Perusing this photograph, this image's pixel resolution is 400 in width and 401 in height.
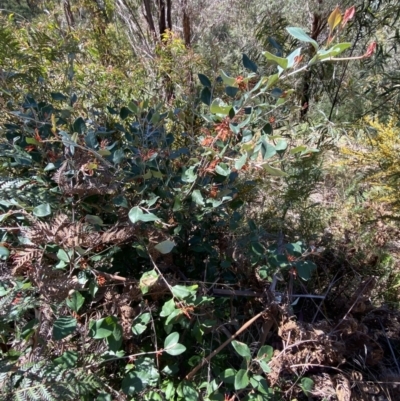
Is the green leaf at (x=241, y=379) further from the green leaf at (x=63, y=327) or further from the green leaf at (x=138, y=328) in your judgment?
the green leaf at (x=63, y=327)

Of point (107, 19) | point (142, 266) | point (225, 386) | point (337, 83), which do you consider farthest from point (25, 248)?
point (337, 83)

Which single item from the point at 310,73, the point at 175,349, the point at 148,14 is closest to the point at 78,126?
the point at 175,349

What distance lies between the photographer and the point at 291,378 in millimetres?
1094

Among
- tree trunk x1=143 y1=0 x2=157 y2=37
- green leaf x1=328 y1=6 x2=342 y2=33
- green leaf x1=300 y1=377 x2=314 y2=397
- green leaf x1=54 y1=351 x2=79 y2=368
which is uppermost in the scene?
green leaf x1=328 y1=6 x2=342 y2=33

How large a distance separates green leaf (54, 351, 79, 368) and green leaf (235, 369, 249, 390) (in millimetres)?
373

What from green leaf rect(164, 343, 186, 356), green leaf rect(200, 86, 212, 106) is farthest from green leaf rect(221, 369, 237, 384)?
green leaf rect(200, 86, 212, 106)

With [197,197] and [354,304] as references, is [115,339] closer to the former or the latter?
[197,197]

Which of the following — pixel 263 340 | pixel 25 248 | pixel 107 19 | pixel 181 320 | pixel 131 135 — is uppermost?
pixel 107 19

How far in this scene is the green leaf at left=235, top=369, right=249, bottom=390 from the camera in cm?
90

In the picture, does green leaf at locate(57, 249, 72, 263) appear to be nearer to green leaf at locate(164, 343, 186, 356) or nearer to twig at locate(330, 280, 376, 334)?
green leaf at locate(164, 343, 186, 356)

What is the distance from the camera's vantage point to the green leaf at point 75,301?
2.74 feet

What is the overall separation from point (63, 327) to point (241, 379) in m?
0.43

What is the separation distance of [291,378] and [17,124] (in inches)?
41.7

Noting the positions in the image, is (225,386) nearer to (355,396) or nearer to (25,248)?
(355,396)
